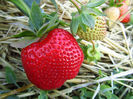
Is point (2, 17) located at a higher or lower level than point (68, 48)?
higher

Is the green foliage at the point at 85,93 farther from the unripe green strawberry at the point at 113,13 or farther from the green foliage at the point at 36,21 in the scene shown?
the unripe green strawberry at the point at 113,13

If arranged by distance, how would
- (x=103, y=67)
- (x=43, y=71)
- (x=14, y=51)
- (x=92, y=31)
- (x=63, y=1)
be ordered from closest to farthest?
(x=43, y=71)
(x=92, y=31)
(x=14, y=51)
(x=103, y=67)
(x=63, y=1)

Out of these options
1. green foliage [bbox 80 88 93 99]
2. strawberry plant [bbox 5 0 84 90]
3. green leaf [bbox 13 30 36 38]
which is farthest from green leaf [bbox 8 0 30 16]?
green foliage [bbox 80 88 93 99]

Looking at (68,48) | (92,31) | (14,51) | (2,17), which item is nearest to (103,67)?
(92,31)

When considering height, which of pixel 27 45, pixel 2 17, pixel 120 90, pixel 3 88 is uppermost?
pixel 2 17

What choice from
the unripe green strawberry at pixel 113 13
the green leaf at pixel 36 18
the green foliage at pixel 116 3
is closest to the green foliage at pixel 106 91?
the green leaf at pixel 36 18

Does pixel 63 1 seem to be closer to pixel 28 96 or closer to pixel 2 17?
pixel 2 17

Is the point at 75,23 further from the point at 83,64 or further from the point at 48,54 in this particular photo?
the point at 83,64
